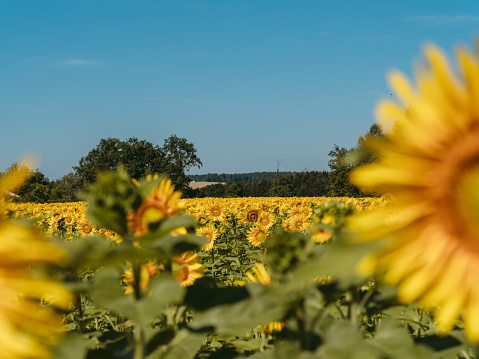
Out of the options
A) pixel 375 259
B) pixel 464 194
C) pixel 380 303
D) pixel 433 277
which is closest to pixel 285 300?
pixel 375 259

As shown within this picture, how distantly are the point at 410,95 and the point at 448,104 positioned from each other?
10cm

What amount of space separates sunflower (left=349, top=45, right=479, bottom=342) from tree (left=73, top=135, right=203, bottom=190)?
8688 cm

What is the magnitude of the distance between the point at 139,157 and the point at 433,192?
92.7 meters

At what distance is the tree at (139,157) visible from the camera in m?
88.9

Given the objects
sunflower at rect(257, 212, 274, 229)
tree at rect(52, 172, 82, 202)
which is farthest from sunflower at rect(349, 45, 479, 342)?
tree at rect(52, 172, 82, 202)

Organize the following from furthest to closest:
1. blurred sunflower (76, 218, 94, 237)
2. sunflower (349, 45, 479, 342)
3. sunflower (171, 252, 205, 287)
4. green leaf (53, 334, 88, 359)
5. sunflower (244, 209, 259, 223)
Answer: sunflower (244, 209, 259, 223) < blurred sunflower (76, 218, 94, 237) < sunflower (171, 252, 205, 287) < green leaf (53, 334, 88, 359) < sunflower (349, 45, 479, 342)

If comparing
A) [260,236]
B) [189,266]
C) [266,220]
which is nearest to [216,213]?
[266,220]

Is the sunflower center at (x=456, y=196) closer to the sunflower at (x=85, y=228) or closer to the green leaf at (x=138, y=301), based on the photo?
the green leaf at (x=138, y=301)

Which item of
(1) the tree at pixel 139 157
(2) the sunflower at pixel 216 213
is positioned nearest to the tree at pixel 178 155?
(1) the tree at pixel 139 157

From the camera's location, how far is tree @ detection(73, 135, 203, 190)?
88938 mm

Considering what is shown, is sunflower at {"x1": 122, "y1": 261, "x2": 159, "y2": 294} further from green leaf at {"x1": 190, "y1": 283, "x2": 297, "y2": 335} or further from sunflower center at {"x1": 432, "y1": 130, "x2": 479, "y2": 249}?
sunflower center at {"x1": 432, "y1": 130, "x2": 479, "y2": 249}

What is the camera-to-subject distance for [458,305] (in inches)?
45.3

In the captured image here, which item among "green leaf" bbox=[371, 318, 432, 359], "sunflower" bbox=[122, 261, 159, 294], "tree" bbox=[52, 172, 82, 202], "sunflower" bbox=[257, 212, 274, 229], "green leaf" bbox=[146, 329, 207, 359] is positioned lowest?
"green leaf" bbox=[371, 318, 432, 359]

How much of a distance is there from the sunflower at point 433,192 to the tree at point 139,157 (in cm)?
8688
